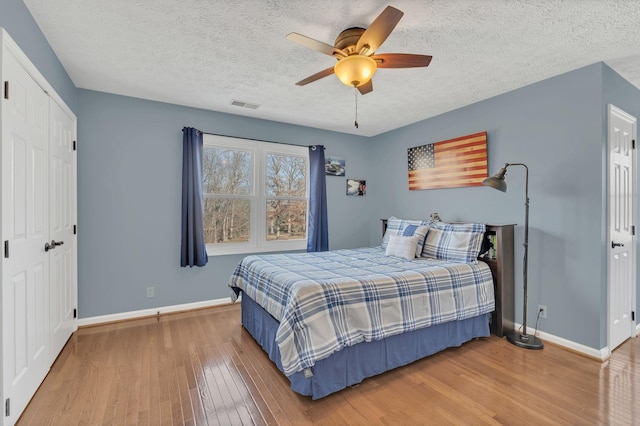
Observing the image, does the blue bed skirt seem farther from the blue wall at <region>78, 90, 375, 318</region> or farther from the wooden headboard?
the blue wall at <region>78, 90, 375, 318</region>

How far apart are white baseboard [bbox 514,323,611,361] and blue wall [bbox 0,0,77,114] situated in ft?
15.6

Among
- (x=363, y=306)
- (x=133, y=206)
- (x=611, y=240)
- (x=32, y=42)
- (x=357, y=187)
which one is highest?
(x=32, y=42)

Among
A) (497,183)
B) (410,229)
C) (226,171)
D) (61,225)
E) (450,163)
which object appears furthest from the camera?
(226,171)

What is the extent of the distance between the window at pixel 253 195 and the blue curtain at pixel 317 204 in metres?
0.14

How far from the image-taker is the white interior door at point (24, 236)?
1.69 m

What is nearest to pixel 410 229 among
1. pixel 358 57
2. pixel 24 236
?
pixel 358 57

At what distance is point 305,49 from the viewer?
2.46m

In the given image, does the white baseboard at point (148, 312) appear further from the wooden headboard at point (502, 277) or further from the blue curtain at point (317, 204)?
the wooden headboard at point (502, 277)

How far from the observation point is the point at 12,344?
1.76m

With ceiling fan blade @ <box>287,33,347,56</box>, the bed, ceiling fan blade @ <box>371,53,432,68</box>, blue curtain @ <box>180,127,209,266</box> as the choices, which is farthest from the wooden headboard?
blue curtain @ <box>180,127,209,266</box>

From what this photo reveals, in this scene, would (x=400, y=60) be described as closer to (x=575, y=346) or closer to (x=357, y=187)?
(x=575, y=346)

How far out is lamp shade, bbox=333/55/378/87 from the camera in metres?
2.04

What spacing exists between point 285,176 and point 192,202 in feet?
4.74

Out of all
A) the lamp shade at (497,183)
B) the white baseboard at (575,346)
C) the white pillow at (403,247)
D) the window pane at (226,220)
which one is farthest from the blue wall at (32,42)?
the white baseboard at (575,346)
